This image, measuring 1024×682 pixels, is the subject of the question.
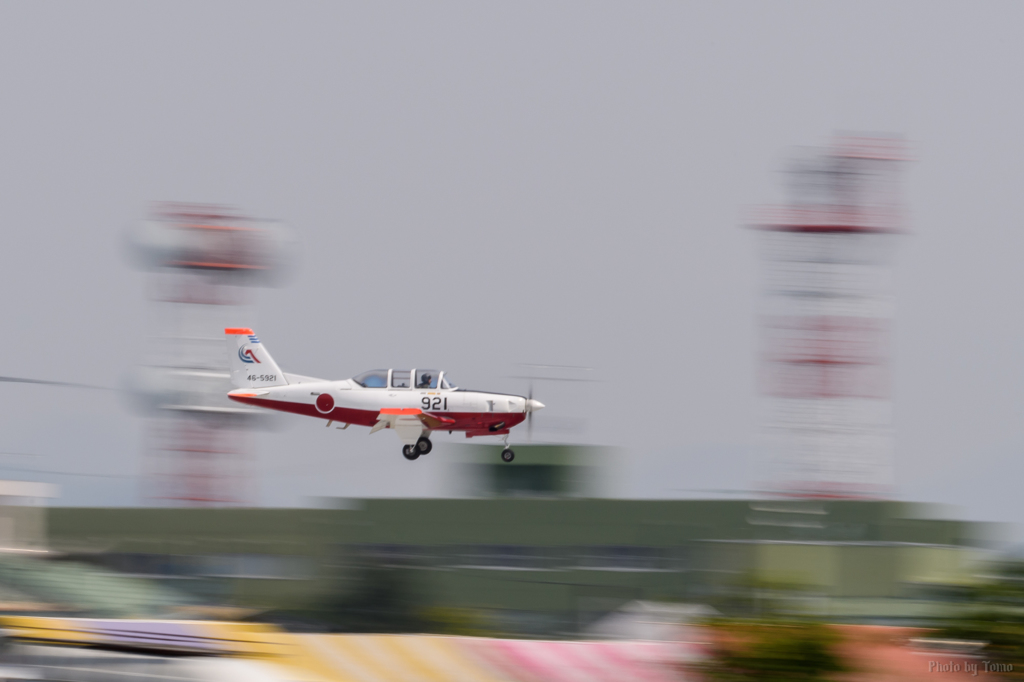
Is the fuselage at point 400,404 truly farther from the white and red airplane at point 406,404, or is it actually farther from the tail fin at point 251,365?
the tail fin at point 251,365

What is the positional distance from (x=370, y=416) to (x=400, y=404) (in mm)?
927

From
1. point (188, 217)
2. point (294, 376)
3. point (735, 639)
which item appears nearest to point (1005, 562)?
point (735, 639)

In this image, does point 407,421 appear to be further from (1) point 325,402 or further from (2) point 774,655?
(2) point 774,655

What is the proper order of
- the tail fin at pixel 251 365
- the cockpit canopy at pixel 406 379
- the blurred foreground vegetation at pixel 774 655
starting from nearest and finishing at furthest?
the blurred foreground vegetation at pixel 774 655, the cockpit canopy at pixel 406 379, the tail fin at pixel 251 365

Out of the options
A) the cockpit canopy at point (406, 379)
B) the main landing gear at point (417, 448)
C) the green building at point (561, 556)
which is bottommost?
the green building at point (561, 556)

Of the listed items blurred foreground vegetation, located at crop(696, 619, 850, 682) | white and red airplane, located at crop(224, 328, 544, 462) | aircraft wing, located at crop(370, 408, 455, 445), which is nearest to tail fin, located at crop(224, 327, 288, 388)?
white and red airplane, located at crop(224, 328, 544, 462)

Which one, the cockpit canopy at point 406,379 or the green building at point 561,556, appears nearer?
the cockpit canopy at point 406,379

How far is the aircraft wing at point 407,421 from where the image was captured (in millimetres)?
34875

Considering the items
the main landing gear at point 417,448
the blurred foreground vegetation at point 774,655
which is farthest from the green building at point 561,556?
the blurred foreground vegetation at point 774,655

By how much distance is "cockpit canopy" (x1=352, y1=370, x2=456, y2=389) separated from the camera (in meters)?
34.8

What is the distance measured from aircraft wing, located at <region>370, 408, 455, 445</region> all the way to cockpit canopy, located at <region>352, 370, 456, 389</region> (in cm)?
66

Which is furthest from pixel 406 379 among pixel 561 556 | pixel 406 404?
pixel 561 556

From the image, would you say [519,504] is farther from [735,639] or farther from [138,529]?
[735,639]

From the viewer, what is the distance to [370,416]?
3525 cm
